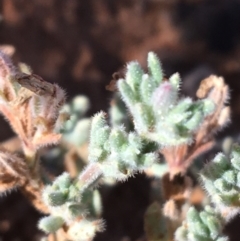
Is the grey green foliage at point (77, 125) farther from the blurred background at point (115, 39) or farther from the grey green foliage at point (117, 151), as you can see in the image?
the blurred background at point (115, 39)

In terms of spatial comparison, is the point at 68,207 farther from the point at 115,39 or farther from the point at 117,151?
the point at 115,39

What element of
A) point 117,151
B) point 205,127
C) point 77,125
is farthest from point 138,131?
point 77,125

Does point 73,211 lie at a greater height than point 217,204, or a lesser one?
greater

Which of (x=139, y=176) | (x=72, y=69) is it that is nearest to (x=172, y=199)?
(x=139, y=176)

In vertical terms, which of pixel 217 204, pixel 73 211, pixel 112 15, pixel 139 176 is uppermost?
pixel 112 15

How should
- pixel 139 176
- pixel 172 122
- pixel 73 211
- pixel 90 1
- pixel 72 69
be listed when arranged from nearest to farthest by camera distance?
pixel 172 122 → pixel 73 211 → pixel 139 176 → pixel 72 69 → pixel 90 1

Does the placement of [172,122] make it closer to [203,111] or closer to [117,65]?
[203,111]

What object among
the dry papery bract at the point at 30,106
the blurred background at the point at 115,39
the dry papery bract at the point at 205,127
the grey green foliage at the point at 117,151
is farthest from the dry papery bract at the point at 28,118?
the blurred background at the point at 115,39
